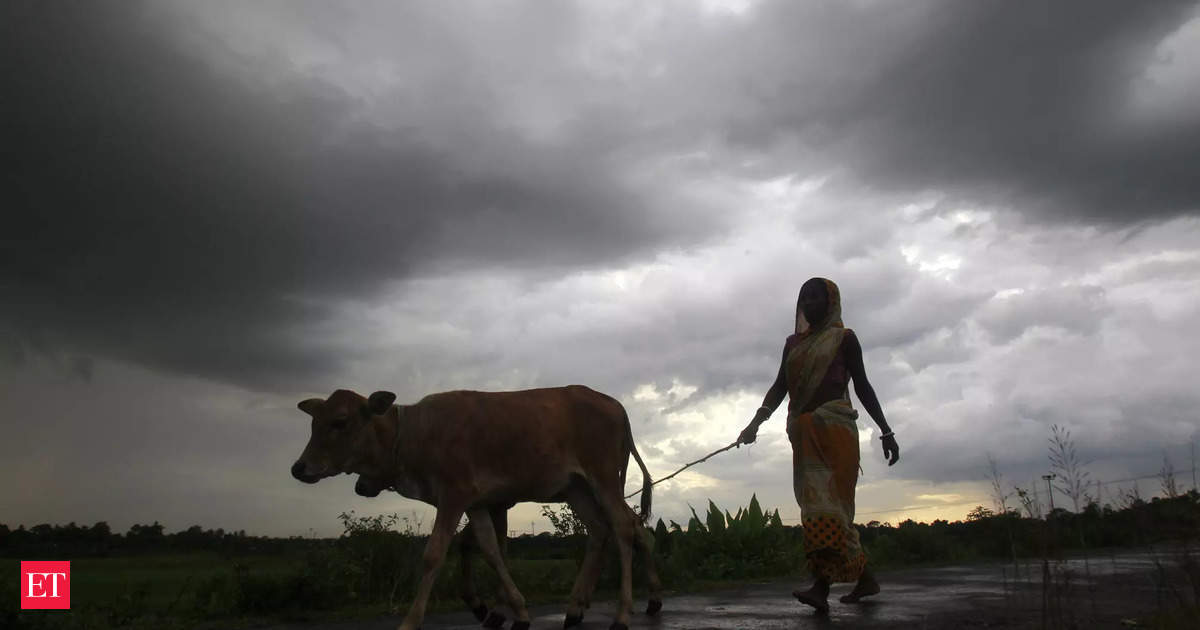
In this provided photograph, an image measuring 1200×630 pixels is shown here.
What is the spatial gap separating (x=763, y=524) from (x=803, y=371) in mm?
5875

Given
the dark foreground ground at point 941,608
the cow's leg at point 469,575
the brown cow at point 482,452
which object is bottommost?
the dark foreground ground at point 941,608

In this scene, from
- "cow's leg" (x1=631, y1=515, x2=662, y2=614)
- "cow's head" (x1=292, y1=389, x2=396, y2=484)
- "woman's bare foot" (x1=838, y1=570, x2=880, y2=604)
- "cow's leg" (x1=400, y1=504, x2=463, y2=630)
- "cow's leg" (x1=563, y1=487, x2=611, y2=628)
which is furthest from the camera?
"woman's bare foot" (x1=838, y1=570, x2=880, y2=604)

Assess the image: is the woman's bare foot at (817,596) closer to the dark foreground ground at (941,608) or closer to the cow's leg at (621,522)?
the dark foreground ground at (941,608)

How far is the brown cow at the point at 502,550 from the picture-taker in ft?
22.4

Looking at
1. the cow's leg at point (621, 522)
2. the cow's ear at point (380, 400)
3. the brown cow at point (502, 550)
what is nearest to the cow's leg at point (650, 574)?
the brown cow at point (502, 550)

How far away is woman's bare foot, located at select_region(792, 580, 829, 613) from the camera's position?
7023 millimetres

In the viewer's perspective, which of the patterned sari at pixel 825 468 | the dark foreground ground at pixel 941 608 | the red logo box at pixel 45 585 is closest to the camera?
the dark foreground ground at pixel 941 608

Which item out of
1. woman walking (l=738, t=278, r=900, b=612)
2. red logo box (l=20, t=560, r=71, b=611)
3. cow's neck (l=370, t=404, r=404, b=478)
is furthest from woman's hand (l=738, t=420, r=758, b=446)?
red logo box (l=20, t=560, r=71, b=611)

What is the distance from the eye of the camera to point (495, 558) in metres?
6.62

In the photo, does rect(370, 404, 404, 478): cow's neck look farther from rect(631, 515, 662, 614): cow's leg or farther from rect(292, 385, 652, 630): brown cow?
rect(631, 515, 662, 614): cow's leg

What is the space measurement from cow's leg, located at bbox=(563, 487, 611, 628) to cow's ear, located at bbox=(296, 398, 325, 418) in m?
A: 1.96

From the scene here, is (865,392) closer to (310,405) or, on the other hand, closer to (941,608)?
(941,608)

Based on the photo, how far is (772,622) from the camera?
21.8 feet

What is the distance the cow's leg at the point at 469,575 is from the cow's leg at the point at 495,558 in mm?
389
